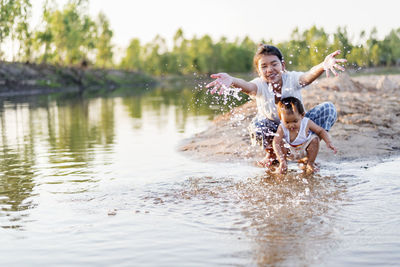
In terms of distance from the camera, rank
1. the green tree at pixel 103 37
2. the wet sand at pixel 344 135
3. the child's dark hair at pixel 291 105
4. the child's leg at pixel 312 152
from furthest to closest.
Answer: the green tree at pixel 103 37
the wet sand at pixel 344 135
the child's leg at pixel 312 152
the child's dark hair at pixel 291 105

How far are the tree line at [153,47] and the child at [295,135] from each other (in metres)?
1.41

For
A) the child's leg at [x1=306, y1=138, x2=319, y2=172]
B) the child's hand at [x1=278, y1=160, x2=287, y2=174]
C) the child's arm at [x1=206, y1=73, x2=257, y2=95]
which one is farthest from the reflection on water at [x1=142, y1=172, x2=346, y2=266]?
the child's arm at [x1=206, y1=73, x2=257, y2=95]

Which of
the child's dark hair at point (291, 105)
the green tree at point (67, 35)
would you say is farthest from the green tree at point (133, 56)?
the child's dark hair at point (291, 105)

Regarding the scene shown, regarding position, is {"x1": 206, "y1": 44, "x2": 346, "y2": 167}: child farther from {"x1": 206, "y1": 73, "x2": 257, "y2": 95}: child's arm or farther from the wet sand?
the wet sand

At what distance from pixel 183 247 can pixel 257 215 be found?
921mm

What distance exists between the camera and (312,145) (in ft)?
18.9

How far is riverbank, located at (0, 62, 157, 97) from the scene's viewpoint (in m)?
38.3

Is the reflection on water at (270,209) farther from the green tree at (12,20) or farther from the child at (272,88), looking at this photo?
the green tree at (12,20)

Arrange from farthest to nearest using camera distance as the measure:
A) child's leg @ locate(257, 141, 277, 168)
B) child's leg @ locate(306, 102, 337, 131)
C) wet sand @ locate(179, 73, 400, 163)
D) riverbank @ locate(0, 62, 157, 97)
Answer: riverbank @ locate(0, 62, 157, 97)
wet sand @ locate(179, 73, 400, 163)
child's leg @ locate(257, 141, 277, 168)
child's leg @ locate(306, 102, 337, 131)

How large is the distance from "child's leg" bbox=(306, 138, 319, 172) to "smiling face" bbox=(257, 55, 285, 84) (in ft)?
2.73

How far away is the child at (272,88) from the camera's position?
5613 mm

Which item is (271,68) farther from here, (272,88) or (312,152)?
(312,152)

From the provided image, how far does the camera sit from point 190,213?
4.29 meters

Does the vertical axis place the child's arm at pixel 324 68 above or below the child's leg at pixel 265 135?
above
